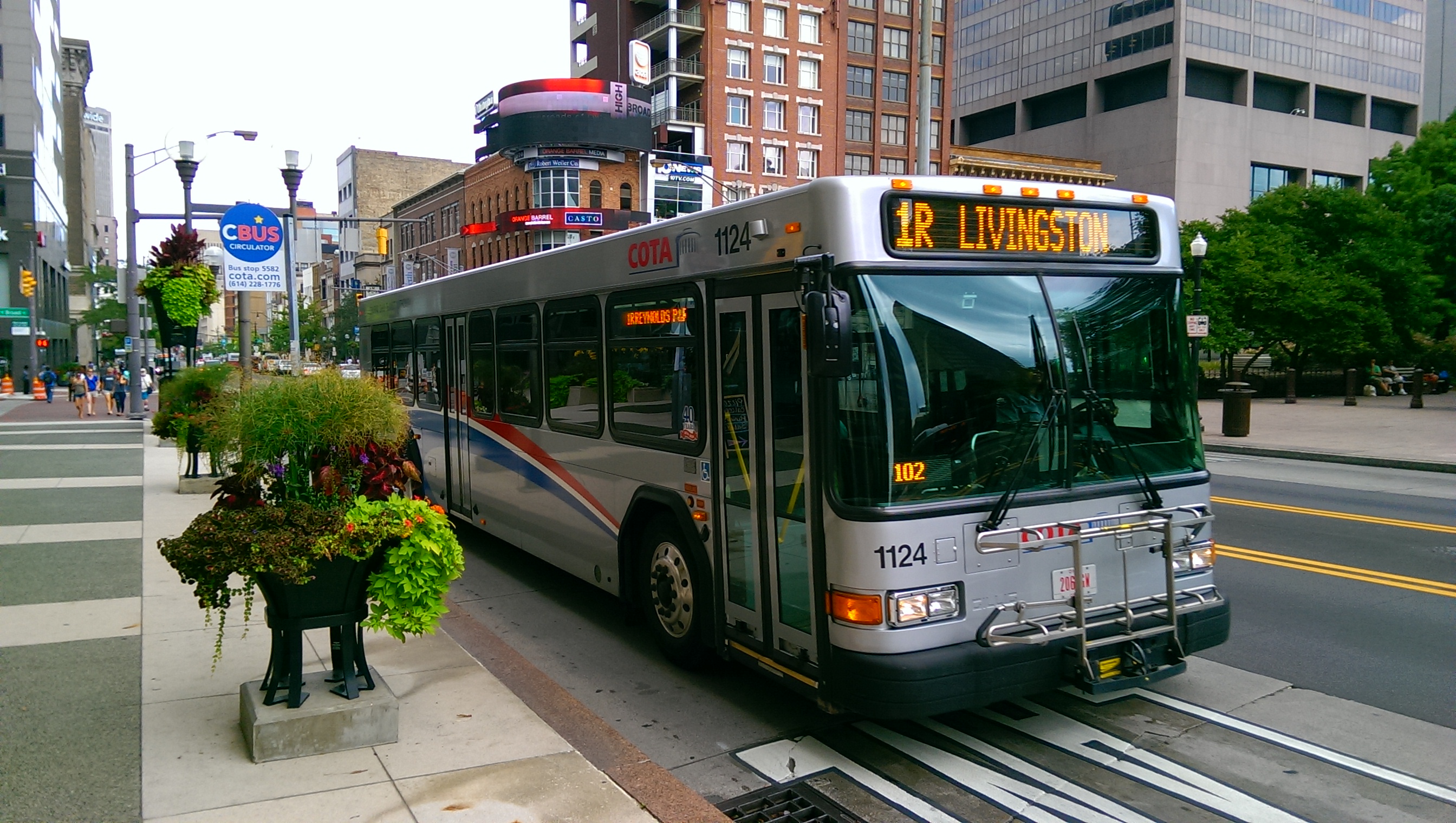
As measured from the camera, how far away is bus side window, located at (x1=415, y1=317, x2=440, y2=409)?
11852 millimetres

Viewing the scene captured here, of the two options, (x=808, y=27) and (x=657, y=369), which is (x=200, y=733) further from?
(x=808, y=27)

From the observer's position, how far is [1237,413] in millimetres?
25250

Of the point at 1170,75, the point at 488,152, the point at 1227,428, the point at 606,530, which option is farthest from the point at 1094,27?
the point at 606,530

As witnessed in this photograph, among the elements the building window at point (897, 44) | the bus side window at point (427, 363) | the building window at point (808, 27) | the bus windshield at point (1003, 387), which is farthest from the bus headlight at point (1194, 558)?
the building window at point (897, 44)

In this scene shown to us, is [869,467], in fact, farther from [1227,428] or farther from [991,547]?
[1227,428]

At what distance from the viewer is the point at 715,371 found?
6.37 meters

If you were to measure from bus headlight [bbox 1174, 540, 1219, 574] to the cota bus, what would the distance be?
0.01 metres

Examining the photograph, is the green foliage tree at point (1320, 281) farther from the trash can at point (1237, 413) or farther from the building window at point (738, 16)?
the building window at point (738, 16)

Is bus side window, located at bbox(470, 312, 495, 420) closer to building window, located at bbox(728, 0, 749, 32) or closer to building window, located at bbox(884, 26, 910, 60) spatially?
building window, located at bbox(728, 0, 749, 32)

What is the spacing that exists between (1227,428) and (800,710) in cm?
2247

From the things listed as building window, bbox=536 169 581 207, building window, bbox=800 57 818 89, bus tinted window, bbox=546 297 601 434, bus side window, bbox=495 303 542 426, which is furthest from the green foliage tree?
building window, bbox=536 169 581 207

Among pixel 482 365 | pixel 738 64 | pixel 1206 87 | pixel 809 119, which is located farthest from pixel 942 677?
pixel 1206 87

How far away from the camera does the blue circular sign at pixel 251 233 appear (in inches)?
560

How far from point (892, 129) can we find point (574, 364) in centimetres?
7231
